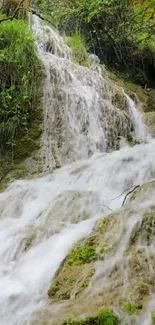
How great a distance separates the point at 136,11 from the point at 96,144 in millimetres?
5044

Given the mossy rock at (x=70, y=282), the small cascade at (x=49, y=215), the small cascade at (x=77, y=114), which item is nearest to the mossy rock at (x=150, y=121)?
the small cascade at (x=77, y=114)

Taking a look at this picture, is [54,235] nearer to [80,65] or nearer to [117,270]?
[117,270]

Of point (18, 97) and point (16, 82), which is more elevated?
point (16, 82)

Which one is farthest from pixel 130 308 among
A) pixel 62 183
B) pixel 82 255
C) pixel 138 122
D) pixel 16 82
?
pixel 138 122

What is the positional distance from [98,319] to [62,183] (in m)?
2.92

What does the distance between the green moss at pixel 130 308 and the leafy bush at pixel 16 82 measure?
4.08m

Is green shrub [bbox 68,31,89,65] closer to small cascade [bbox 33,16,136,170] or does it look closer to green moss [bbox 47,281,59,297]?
small cascade [bbox 33,16,136,170]

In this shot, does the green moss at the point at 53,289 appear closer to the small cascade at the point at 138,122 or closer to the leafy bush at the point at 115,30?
the small cascade at the point at 138,122

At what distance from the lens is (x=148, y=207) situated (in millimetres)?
3086

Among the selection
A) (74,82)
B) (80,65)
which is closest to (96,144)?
(74,82)

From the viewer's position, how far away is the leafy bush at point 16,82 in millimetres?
6113

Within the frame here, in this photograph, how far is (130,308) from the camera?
7.47 ft

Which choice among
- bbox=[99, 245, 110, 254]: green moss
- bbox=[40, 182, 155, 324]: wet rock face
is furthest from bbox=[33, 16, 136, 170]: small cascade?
bbox=[99, 245, 110, 254]: green moss

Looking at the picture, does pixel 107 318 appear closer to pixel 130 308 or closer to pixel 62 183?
pixel 130 308
